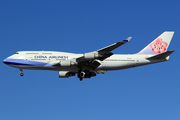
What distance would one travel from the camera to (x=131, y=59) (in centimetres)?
4881

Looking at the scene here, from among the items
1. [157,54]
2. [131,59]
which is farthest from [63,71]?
[157,54]

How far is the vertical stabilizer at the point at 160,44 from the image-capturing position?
51094 mm

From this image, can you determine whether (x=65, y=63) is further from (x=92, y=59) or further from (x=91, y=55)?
(x=91, y=55)

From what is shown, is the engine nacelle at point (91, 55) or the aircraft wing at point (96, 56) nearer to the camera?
the aircraft wing at point (96, 56)

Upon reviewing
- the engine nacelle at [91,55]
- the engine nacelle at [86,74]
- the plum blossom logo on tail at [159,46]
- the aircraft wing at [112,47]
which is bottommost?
the engine nacelle at [86,74]

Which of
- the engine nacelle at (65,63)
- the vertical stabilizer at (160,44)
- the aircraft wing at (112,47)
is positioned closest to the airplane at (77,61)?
the engine nacelle at (65,63)

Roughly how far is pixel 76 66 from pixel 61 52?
4.00 m

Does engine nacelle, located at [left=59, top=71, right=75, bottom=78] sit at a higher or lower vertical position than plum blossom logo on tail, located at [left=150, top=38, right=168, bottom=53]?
lower

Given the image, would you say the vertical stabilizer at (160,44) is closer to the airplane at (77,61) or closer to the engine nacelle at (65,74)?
the airplane at (77,61)

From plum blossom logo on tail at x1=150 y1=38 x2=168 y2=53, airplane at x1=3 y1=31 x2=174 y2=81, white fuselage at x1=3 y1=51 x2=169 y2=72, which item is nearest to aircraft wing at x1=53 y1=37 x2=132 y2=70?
airplane at x1=3 y1=31 x2=174 y2=81

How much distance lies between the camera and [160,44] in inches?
2031

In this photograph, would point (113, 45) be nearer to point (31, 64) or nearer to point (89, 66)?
point (89, 66)

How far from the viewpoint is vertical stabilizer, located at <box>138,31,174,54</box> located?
51094 millimetres

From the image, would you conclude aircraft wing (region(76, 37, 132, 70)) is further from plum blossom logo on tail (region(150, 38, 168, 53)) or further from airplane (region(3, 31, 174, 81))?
plum blossom logo on tail (region(150, 38, 168, 53))
